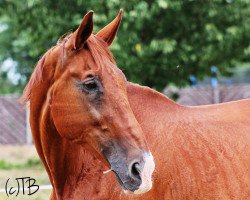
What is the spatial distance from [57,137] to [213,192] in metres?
1.11

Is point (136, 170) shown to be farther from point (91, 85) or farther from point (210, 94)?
point (210, 94)

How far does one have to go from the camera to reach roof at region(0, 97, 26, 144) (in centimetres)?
1900

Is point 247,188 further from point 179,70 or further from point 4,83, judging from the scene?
point 4,83

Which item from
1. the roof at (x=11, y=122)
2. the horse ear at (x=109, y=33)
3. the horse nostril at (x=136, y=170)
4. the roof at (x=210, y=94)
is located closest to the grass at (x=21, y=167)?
the roof at (x=11, y=122)

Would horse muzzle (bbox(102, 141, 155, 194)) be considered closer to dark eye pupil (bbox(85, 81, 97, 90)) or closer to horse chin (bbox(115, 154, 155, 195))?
horse chin (bbox(115, 154, 155, 195))

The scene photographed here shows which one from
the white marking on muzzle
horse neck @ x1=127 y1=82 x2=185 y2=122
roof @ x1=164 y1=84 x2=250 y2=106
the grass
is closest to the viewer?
the white marking on muzzle

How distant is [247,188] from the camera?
13.5ft

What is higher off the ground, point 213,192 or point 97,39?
point 97,39

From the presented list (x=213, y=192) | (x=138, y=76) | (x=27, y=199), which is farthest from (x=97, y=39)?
(x=138, y=76)

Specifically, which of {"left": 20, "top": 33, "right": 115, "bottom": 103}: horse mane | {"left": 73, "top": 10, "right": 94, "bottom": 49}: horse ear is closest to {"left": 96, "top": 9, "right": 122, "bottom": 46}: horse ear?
{"left": 20, "top": 33, "right": 115, "bottom": 103}: horse mane

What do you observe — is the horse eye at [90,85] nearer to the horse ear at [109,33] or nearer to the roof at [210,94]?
the horse ear at [109,33]

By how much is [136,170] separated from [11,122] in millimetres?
16361

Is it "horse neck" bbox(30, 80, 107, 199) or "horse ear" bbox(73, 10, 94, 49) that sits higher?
"horse ear" bbox(73, 10, 94, 49)

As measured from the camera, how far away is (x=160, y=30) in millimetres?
11859
